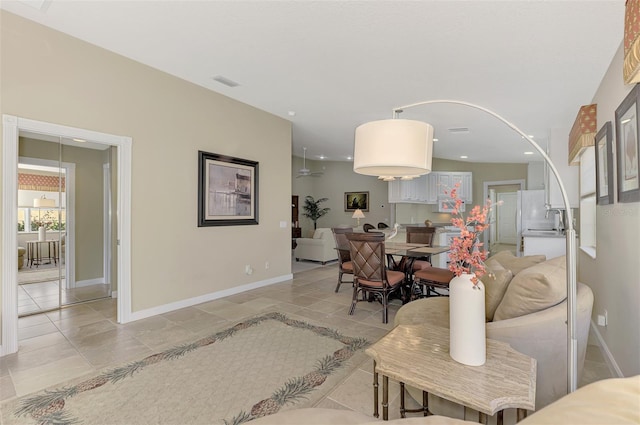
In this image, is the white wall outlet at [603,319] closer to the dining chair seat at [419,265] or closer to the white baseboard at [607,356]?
the white baseboard at [607,356]

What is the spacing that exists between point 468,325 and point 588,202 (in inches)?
154

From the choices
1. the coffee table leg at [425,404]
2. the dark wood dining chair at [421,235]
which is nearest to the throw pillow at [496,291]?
the coffee table leg at [425,404]

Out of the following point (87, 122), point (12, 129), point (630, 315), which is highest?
point (87, 122)

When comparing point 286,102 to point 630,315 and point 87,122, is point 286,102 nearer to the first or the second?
point 87,122

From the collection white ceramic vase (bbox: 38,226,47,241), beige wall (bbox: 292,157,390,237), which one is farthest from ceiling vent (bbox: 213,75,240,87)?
Answer: beige wall (bbox: 292,157,390,237)

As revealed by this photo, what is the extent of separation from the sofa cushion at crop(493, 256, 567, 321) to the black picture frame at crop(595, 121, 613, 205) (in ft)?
4.70

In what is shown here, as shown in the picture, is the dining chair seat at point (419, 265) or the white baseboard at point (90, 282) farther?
the white baseboard at point (90, 282)

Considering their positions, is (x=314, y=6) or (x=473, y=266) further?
(x=314, y=6)

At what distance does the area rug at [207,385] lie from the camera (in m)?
1.88

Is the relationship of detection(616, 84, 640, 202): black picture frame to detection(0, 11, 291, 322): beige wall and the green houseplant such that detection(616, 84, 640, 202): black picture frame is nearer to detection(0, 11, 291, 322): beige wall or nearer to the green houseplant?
detection(0, 11, 291, 322): beige wall

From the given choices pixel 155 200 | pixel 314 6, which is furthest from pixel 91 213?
pixel 314 6

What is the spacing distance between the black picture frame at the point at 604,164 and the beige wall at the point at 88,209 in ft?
20.2

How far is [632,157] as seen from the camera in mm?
2096

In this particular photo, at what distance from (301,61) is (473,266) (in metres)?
2.75
